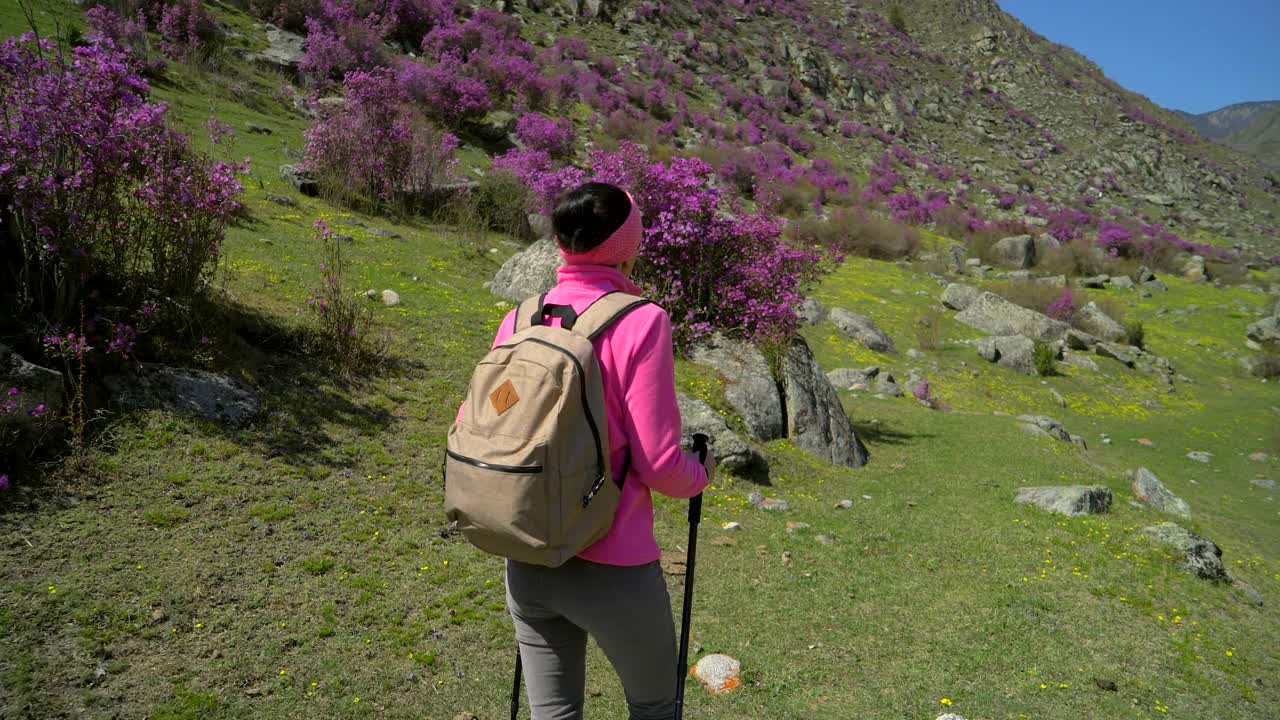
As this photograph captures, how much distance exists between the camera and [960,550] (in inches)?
275

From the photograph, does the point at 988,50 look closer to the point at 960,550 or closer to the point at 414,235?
the point at 414,235

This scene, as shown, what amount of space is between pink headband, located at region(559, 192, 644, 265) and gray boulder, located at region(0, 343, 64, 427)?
463 centimetres

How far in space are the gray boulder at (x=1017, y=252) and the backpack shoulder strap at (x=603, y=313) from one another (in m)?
33.7

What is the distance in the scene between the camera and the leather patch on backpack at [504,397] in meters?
1.94

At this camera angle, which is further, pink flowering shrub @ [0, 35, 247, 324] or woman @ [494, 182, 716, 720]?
pink flowering shrub @ [0, 35, 247, 324]

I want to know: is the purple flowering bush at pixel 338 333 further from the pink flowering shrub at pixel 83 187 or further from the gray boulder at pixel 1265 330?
the gray boulder at pixel 1265 330

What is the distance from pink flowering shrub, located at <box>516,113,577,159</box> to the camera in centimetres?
2412

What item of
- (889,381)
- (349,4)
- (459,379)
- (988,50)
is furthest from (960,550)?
(988,50)

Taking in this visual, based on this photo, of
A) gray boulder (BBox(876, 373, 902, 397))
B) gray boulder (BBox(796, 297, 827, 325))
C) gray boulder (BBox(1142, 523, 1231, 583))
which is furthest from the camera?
gray boulder (BBox(796, 297, 827, 325))

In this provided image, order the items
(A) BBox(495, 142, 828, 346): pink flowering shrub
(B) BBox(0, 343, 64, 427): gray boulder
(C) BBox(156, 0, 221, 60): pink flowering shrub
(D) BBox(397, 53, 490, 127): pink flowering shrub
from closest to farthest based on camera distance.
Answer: (B) BBox(0, 343, 64, 427): gray boulder < (A) BBox(495, 142, 828, 346): pink flowering shrub < (C) BBox(156, 0, 221, 60): pink flowering shrub < (D) BBox(397, 53, 490, 127): pink flowering shrub

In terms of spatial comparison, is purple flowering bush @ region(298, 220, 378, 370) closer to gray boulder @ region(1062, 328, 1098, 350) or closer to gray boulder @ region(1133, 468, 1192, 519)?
gray boulder @ region(1133, 468, 1192, 519)

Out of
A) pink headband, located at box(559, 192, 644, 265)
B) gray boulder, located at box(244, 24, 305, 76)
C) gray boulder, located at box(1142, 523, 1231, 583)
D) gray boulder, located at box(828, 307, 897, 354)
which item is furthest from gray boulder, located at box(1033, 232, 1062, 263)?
pink headband, located at box(559, 192, 644, 265)

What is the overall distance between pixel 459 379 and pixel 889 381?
9301mm

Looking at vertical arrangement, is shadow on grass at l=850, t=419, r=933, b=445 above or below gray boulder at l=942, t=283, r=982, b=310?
below
